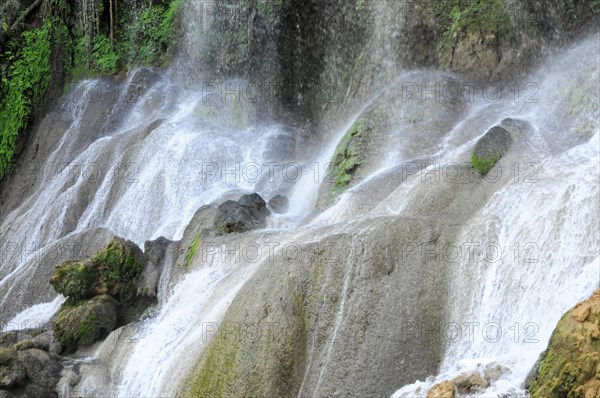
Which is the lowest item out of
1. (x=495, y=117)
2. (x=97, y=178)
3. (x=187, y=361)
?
(x=187, y=361)

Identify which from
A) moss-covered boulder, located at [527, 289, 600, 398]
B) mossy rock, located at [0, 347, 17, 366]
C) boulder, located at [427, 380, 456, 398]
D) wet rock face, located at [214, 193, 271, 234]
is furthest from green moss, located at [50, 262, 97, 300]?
moss-covered boulder, located at [527, 289, 600, 398]

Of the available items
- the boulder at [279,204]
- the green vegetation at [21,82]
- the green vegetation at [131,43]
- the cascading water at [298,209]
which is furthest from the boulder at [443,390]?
the green vegetation at [21,82]

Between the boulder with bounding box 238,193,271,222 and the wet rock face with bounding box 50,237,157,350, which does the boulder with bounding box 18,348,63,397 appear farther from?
the boulder with bounding box 238,193,271,222

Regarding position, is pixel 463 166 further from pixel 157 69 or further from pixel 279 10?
pixel 157 69

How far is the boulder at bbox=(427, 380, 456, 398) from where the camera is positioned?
24.8 ft

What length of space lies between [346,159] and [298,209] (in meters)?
1.32

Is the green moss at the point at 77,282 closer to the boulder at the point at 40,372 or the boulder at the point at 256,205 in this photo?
the boulder at the point at 40,372

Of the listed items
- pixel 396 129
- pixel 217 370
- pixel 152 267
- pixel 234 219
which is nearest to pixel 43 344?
pixel 152 267

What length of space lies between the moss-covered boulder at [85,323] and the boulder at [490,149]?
6051 mm

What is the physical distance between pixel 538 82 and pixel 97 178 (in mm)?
9756

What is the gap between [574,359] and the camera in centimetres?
687

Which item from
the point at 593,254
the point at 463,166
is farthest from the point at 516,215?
the point at 463,166

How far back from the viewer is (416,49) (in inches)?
699

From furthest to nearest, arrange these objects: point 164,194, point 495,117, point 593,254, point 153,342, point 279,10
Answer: point 279,10, point 164,194, point 495,117, point 153,342, point 593,254
